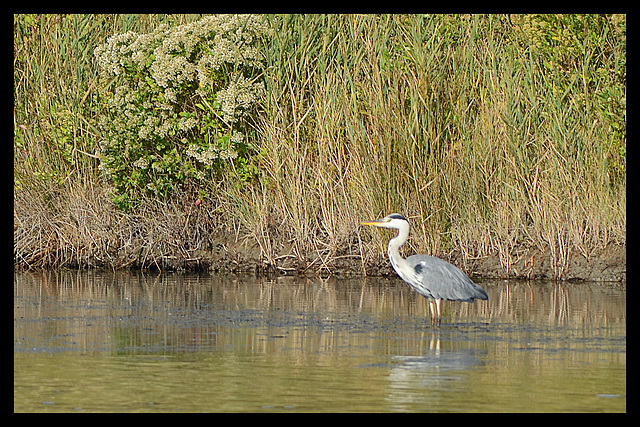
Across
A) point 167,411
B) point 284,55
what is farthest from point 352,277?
point 167,411

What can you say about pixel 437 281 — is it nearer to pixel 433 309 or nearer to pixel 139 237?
pixel 433 309

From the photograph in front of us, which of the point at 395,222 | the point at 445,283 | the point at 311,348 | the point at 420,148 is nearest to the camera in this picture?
the point at 311,348

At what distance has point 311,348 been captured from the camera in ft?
32.0

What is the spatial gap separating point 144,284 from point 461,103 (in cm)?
505

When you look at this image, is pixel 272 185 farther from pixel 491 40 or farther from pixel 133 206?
Result: pixel 491 40

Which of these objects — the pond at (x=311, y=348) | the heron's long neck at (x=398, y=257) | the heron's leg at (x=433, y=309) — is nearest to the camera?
the pond at (x=311, y=348)

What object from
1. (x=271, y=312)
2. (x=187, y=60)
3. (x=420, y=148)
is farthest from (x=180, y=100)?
(x=271, y=312)

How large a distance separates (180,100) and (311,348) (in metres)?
7.33

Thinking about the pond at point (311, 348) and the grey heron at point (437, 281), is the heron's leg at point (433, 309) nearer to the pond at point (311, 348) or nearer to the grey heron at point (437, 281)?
the grey heron at point (437, 281)

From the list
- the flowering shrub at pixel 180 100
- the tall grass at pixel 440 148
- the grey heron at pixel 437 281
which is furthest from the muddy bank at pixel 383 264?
the grey heron at pixel 437 281

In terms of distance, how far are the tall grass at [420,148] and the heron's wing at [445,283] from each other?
10.6 ft

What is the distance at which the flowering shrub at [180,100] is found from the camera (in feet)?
51.3

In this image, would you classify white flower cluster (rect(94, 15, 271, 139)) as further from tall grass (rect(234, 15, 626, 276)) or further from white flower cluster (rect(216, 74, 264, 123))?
tall grass (rect(234, 15, 626, 276))

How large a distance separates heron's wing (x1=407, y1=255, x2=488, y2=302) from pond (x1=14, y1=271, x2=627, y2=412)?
30cm
